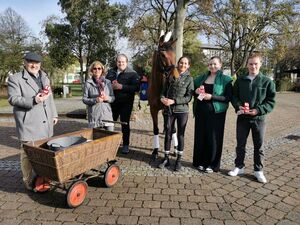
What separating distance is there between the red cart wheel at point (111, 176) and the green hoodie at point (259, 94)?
2.15 m

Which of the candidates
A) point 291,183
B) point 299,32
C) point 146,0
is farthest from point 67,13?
point 299,32

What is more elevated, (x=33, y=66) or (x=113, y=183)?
Answer: (x=33, y=66)

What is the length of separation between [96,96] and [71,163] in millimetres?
1750

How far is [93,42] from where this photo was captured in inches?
771

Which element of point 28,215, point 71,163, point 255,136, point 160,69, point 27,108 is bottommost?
point 28,215

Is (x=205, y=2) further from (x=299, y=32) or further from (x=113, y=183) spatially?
(x=299, y=32)

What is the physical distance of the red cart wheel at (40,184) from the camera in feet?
14.1

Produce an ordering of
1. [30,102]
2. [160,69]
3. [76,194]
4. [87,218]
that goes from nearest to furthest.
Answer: [87,218]
[76,194]
[30,102]
[160,69]

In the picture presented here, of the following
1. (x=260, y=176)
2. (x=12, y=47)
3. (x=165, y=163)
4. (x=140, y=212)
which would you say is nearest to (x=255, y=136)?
(x=260, y=176)

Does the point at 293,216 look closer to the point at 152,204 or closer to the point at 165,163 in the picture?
the point at 152,204

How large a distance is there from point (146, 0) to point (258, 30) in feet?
34.9

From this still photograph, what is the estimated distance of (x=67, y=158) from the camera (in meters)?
3.68

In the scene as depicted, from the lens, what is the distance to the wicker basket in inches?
143

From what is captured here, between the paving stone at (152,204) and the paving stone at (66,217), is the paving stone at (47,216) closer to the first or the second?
the paving stone at (66,217)
